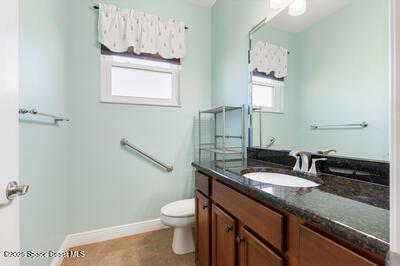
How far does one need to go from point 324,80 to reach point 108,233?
2.28 meters

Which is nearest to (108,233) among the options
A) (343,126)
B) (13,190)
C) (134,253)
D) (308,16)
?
(134,253)

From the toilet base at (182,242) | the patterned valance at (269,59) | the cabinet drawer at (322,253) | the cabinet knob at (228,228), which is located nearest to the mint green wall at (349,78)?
the patterned valance at (269,59)

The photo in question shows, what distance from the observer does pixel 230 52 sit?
1.93 metres

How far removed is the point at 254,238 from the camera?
31.4 inches

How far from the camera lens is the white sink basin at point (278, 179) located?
3.28ft

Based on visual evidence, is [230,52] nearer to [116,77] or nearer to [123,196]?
[116,77]

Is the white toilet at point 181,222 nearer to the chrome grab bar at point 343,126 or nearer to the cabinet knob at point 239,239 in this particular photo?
the cabinet knob at point 239,239

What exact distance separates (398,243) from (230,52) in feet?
6.29

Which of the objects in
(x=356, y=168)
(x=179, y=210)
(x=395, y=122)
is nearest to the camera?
(x=395, y=122)

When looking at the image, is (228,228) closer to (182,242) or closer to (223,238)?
(223,238)

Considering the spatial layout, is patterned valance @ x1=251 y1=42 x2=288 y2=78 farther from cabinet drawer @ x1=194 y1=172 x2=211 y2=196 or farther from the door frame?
the door frame

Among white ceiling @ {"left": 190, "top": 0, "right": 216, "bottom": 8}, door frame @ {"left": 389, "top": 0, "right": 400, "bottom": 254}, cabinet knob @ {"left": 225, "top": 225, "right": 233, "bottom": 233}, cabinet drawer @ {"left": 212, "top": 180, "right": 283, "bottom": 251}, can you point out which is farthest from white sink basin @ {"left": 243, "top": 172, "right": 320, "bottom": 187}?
white ceiling @ {"left": 190, "top": 0, "right": 216, "bottom": 8}

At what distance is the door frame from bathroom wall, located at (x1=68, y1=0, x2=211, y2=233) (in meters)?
1.93

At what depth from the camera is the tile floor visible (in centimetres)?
154
